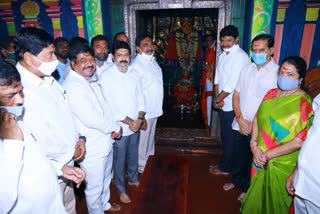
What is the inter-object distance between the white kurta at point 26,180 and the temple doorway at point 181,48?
4.98 m

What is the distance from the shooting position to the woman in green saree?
1873mm

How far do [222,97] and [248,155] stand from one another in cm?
89

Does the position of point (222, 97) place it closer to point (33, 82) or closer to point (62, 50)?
point (33, 82)

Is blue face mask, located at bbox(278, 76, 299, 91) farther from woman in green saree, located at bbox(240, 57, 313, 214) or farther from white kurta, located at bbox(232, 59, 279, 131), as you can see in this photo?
white kurta, located at bbox(232, 59, 279, 131)

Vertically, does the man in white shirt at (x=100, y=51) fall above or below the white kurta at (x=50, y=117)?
above

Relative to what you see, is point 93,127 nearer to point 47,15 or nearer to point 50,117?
point 50,117

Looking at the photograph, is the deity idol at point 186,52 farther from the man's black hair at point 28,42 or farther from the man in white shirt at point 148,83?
the man's black hair at point 28,42

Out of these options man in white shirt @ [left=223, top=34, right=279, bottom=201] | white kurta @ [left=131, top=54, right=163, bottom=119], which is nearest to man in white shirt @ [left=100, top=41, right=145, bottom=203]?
white kurta @ [left=131, top=54, right=163, bottom=119]

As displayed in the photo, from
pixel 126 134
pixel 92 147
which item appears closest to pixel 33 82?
pixel 92 147

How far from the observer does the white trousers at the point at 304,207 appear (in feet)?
5.15

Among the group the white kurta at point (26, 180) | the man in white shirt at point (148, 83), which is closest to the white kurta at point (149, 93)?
the man in white shirt at point (148, 83)

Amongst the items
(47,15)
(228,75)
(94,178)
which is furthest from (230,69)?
(47,15)

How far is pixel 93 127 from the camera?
2092 millimetres

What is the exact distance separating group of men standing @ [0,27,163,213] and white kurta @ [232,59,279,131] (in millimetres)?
1316
